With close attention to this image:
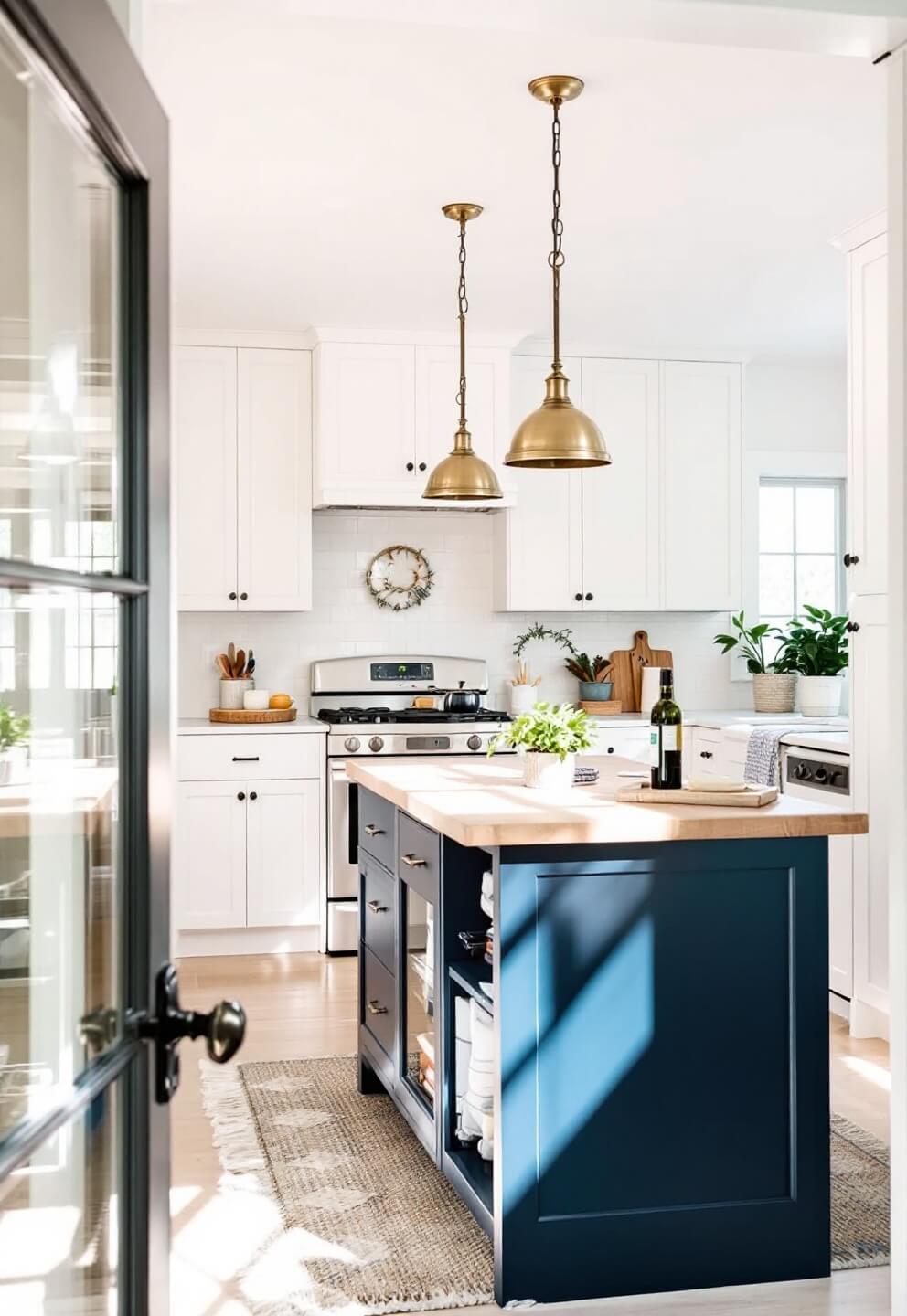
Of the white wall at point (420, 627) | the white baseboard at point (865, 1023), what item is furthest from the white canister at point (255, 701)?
the white baseboard at point (865, 1023)

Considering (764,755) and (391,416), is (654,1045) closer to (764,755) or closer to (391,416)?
(764,755)

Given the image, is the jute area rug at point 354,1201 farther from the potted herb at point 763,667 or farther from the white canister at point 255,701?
the potted herb at point 763,667

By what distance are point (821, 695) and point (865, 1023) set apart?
1.85 metres

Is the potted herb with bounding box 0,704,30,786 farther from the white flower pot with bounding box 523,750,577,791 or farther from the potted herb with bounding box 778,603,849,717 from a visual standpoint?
the potted herb with bounding box 778,603,849,717

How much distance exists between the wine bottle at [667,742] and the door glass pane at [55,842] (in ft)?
6.25

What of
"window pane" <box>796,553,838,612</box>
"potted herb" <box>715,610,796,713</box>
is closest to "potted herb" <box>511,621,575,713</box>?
"potted herb" <box>715,610,796,713</box>

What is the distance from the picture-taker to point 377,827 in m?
3.78

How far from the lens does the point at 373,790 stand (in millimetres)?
3605

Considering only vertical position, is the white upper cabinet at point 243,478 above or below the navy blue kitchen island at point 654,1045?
above

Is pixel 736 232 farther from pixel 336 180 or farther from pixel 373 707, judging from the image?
pixel 373 707

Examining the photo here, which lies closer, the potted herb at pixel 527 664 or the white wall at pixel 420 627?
the white wall at pixel 420 627

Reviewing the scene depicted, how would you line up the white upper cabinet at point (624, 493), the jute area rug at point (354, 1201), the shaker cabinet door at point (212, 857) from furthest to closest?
1. the white upper cabinet at point (624, 493)
2. the shaker cabinet door at point (212, 857)
3. the jute area rug at point (354, 1201)

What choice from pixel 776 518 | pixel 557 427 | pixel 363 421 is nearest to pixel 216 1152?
pixel 557 427

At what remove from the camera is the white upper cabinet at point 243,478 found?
5816mm
